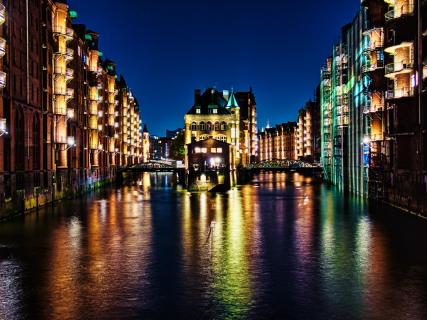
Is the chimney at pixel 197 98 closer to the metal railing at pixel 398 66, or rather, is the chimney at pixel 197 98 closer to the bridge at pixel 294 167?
the bridge at pixel 294 167

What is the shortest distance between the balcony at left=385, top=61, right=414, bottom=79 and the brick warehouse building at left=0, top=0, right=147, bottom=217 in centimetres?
3442

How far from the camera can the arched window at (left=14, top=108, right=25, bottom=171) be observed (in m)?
58.6

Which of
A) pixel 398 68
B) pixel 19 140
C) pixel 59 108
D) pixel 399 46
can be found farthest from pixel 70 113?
pixel 399 46

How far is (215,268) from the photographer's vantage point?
28.1m

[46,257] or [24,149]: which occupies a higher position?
[24,149]

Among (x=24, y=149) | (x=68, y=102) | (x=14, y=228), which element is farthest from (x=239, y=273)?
(x=68, y=102)

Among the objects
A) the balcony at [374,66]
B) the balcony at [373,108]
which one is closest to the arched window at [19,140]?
the balcony at [374,66]

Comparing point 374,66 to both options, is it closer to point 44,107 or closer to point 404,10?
point 404,10

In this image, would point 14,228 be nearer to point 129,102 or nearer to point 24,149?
point 24,149

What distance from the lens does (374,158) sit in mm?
68688

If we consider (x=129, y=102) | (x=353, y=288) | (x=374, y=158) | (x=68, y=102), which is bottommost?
(x=353, y=288)

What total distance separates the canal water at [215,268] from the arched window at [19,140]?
A: 33.1 ft

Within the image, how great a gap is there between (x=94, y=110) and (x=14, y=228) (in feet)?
211

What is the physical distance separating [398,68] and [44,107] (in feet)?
128
